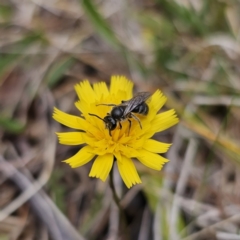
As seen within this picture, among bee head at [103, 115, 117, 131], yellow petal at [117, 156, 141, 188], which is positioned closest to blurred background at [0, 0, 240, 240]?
yellow petal at [117, 156, 141, 188]

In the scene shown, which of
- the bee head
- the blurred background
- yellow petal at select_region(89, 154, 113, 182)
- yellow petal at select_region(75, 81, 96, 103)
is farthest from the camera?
the blurred background

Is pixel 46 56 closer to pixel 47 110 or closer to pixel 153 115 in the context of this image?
pixel 47 110

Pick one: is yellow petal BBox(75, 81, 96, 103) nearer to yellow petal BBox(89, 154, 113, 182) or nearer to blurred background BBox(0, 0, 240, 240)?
yellow petal BBox(89, 154, 113, 182)

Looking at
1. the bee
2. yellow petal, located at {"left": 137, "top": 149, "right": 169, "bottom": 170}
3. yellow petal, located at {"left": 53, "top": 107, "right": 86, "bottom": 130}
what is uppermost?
yellow petal, located at {"left": 53, "top": 107, "right": 86, "bottom": 130}

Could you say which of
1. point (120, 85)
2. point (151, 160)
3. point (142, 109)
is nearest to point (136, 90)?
point (120, 85)

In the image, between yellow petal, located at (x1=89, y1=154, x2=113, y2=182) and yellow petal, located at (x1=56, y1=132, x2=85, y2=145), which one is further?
yellow petal, located at (x1=56, y1=132, x2=85, y2=145)

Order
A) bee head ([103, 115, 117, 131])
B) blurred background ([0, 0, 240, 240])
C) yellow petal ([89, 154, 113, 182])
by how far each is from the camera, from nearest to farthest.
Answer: yellow petal ([89, 154, 113, 182])
bee head ([103, 115, 117, 131])
blurred background ([0, 0, 240, 240])
